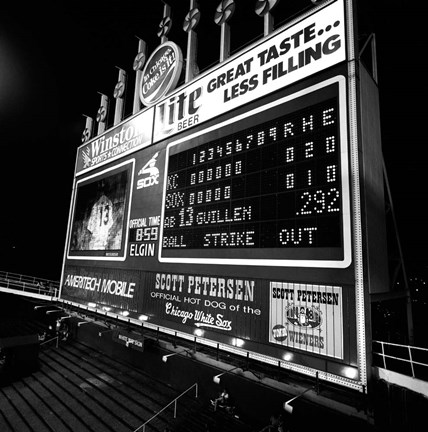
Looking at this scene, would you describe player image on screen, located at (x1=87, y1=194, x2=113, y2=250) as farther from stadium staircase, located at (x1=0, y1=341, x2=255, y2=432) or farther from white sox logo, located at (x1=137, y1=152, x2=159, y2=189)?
stadium staircase, located at (x1=0, y1=341, x2=255, y2=432)

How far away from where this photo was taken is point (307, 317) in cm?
666

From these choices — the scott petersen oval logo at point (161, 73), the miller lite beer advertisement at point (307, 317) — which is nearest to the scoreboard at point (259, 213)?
the miller lite beer advertisement at point (307, 317)

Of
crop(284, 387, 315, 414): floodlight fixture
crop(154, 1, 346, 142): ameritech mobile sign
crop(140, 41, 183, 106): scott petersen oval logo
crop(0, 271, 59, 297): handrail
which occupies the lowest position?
crop(284, 387, 315, 414): floodlight fixture

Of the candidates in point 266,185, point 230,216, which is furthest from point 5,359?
point 266,185

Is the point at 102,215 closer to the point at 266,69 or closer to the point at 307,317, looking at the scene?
the point at 266,69

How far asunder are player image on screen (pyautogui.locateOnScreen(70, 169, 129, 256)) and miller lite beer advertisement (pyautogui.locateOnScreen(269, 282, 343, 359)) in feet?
25.4

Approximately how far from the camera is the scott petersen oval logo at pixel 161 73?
1292cm

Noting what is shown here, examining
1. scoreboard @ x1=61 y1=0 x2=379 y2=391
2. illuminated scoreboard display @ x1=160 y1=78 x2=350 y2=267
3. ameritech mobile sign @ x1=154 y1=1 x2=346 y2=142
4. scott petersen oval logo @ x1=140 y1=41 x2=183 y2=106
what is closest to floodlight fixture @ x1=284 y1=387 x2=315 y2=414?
scoreboard @ x1=61 y1=0 x2=379 y2=391

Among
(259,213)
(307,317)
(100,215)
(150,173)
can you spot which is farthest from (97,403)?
(259,213)

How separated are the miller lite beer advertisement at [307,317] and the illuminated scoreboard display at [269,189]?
63 centimetres

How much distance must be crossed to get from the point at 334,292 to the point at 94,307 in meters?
10.8

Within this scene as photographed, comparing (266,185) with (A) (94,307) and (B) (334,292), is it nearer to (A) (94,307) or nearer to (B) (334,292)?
(B) (334,292)

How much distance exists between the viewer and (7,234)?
31516mm

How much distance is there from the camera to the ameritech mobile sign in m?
7.76
